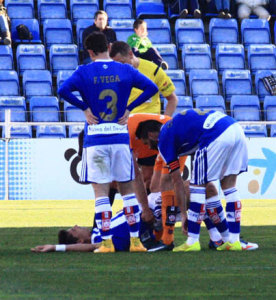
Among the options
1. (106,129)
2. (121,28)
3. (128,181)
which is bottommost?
(128,181)

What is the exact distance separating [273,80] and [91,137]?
1249cm

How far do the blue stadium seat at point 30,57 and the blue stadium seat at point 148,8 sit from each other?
111 inches

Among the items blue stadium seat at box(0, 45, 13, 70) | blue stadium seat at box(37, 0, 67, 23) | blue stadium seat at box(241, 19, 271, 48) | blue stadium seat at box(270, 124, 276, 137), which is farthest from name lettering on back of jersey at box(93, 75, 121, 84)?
blue stadium seat at box(241, 19, 271, 48)

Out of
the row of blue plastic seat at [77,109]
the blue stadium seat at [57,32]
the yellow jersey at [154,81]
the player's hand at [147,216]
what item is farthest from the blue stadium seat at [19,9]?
the player's hand at [147,216]

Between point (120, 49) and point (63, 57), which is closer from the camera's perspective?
point (120, 49)

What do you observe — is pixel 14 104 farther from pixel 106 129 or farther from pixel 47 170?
pixel 106 129

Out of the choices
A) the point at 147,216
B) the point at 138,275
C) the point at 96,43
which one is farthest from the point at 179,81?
the point at 138,275

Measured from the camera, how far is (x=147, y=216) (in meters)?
8.11

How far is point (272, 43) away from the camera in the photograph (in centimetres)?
2217

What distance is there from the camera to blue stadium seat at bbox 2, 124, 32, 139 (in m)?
16.8

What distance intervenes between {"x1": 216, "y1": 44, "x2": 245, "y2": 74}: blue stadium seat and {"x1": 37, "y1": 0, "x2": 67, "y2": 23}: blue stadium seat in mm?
3573

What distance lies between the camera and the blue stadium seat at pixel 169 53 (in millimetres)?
19766

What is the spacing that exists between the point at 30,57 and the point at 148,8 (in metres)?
3.42

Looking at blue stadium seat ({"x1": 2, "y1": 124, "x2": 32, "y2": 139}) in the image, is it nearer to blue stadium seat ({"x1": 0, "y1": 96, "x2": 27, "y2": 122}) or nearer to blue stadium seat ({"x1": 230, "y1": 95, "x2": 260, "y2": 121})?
blue stadium seat ({"x1": 0, "y1": 96, "x2": 27, "y2": 122})
